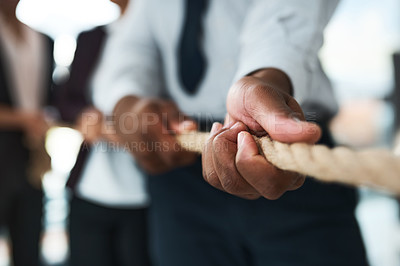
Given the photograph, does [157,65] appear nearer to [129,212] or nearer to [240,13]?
[240,13]

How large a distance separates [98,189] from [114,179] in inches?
1.3

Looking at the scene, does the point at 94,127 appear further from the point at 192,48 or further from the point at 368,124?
the point at 368,124

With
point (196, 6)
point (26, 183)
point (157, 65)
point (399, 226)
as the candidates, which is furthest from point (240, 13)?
point (399, 226)

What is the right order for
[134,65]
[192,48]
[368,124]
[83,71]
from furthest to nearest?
[368,124], [83,71], [134,65], [192,48]

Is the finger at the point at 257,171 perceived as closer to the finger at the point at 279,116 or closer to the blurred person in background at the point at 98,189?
the finger at the point at 279,116

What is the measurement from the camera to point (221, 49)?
0.26m

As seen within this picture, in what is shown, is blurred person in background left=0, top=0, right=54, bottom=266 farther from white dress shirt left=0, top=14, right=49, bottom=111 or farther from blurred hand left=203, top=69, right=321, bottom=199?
blurred hand left=203, top=69, right=321, bottom=199

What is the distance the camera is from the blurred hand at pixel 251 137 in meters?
0.14

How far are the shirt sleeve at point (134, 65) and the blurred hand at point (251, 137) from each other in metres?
0.21

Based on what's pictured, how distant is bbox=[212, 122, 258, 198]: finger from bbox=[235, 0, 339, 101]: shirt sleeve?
5cm

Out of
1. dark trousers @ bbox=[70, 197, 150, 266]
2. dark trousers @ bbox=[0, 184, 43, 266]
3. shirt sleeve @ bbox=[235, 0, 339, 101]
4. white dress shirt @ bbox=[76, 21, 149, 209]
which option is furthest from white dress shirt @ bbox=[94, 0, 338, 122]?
dark trousers @ bbox=[0, 184, 43, 266]

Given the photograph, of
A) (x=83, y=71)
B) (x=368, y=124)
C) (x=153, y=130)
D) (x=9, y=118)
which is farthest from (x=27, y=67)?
(x=368, y=124)

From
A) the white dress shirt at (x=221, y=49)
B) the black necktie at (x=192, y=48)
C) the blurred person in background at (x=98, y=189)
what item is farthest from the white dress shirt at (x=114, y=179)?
the black necktie at (x=192, y=48)

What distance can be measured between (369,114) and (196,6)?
45.7 inches
